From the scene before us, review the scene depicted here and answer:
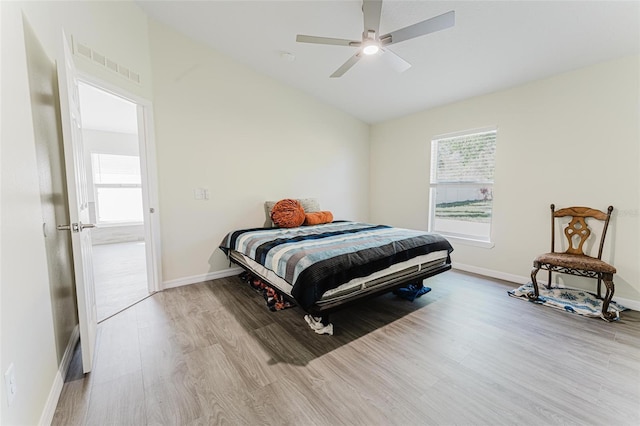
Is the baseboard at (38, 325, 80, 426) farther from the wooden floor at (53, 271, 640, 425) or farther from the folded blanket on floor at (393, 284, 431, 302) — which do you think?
the folded blanket on floor at (393, 284, 431, 302)

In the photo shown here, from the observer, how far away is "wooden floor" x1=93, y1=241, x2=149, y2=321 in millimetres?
2777

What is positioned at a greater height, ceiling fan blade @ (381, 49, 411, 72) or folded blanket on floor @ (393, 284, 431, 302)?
ceiling fan blade @ (381, 49, 411, 72)

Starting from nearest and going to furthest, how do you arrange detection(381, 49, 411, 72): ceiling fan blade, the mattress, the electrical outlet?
the electrical outlet
the mattress
detection(381, 49, 411, 72): ceiling fan blade

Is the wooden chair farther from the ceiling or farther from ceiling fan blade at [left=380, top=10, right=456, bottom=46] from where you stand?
ceiling fan blade at [left=380, top=10, right=456, bottom=46]

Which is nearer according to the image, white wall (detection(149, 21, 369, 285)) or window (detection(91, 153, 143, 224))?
white wall (detection(149, 21, 369, 285))

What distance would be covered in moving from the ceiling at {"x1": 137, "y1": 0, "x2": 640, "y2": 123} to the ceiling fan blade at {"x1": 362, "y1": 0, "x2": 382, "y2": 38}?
37 cm

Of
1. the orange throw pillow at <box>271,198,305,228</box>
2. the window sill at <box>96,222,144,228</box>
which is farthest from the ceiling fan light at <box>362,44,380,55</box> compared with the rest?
the window sill at <box>96,222,144,228</box>

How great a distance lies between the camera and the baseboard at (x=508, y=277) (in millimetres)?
2563

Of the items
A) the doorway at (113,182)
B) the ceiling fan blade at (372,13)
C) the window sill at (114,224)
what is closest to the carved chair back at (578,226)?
the ceiling fan blade at (372,13)

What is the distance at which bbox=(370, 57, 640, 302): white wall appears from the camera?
8.40ft

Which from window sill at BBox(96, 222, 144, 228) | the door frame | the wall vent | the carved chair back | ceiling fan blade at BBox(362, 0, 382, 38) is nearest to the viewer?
ceiling fan blade at BBox(362, 0, 382, 38)

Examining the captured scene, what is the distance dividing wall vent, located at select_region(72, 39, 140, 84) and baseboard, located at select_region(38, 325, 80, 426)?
7.46 ft

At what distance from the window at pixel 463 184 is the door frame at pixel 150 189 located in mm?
3825

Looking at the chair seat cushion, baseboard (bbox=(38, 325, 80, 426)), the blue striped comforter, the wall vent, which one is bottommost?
baseboard (bbox=(38, 325, 80, 426))
